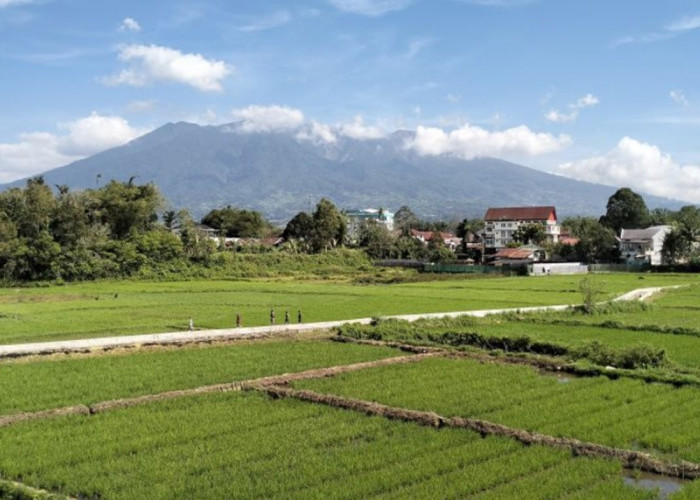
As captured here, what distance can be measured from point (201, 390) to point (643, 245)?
7661 cm

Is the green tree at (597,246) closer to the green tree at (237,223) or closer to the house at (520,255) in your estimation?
the house at (520,255)

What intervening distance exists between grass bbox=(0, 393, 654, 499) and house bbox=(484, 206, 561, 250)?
96.1m

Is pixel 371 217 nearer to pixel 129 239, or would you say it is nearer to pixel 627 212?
pixel 627 212

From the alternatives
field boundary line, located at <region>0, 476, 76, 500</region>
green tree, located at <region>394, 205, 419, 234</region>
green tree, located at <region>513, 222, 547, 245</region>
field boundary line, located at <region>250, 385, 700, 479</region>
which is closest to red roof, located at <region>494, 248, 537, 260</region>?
green tree, located at <region>513, 222, 547, 245</region>

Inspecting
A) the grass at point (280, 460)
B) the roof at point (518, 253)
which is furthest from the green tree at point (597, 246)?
the grass at point (280, 460)

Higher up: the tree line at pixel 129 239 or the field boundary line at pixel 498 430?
the tree line at pixel 129 239

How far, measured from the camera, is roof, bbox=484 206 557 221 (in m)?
106

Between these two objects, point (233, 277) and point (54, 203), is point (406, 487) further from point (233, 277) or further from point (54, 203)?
point (54, 203)

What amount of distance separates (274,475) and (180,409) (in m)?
4.54

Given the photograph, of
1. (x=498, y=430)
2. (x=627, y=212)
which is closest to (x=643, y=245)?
(x=627, y=212)

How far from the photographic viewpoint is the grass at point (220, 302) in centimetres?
2694

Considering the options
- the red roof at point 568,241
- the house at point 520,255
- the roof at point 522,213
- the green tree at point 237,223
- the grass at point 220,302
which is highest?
the roof at point 522,213

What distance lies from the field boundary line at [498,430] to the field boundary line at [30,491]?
19.1 feet

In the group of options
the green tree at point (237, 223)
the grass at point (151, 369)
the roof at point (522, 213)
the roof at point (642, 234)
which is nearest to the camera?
the grass at point (151, 369)
